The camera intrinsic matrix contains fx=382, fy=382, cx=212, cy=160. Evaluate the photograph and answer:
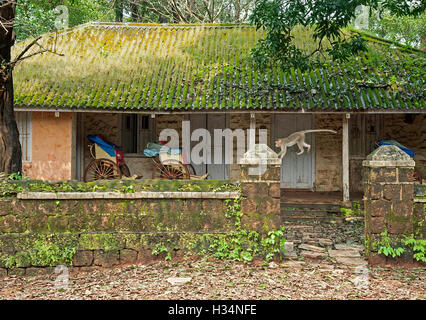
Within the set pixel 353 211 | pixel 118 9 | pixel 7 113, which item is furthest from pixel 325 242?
pixel 118 9

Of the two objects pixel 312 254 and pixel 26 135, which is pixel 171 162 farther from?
pixel 312 254

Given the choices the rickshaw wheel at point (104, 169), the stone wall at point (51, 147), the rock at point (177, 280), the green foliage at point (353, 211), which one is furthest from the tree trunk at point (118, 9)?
the rock at point (177, 280)

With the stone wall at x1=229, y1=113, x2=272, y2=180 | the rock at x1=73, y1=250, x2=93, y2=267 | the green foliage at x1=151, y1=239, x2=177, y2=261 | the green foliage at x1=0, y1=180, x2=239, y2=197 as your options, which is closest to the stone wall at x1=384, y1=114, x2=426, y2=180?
the stone wall at x1=229, y1=113, x2=272, y2=180

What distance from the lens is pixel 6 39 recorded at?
6484 mm

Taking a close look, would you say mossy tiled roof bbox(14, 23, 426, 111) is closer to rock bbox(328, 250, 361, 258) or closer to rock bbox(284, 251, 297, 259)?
rock bbox(328, 250, 361, 258)

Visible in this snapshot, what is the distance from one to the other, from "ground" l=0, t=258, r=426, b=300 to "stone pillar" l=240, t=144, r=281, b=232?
24.9 inches

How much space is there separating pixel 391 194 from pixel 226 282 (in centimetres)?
256

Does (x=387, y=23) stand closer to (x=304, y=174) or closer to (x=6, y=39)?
(x=304, y=174)

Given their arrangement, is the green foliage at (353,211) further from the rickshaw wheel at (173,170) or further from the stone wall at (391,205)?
the rickshaw wheel at (173,170)

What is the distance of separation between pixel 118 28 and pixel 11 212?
8.58 metres

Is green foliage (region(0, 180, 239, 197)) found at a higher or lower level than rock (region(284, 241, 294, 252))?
higher

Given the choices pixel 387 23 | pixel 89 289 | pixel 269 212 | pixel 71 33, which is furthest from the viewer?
pixel 387 23

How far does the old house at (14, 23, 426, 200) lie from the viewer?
8.93 m

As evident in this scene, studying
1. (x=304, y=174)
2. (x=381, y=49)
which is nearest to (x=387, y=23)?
(x=381, y=49)
